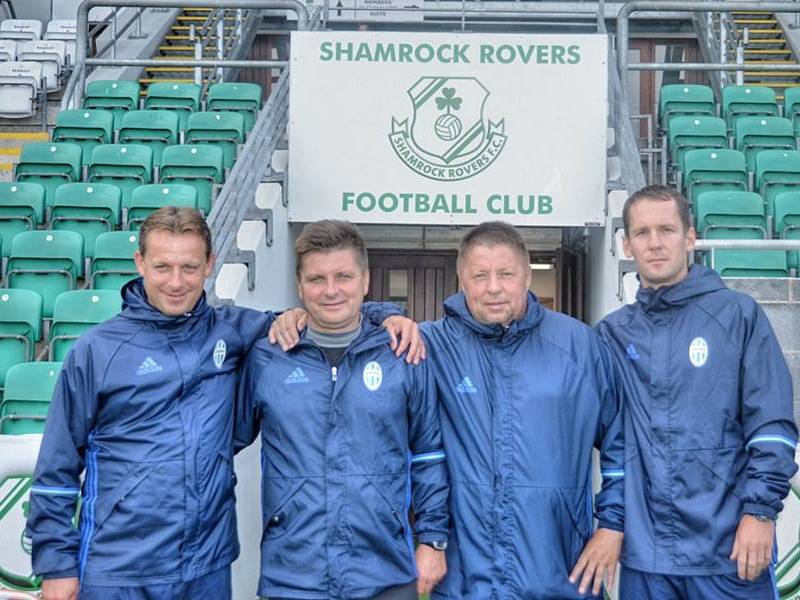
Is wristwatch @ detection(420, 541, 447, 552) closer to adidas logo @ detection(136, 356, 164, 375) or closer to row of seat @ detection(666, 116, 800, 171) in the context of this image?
adidas logo @ detection(136, 356, 164, 375)

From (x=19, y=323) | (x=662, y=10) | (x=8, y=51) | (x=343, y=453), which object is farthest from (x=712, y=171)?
(x=8, y=51)

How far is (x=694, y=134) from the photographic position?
7680 millimetres

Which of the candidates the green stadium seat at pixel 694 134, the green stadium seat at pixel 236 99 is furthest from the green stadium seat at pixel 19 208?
the green stadium seat at pixel 694 134

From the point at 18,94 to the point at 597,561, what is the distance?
827 centimetres

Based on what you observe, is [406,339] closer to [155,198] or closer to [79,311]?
[79,311]

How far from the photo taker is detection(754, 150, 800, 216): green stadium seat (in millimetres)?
6859

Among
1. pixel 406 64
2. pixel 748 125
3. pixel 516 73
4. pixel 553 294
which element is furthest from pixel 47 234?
pixel 748 125

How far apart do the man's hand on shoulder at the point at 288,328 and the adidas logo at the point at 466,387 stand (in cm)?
43

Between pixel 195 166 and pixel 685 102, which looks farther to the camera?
pixel 685 102

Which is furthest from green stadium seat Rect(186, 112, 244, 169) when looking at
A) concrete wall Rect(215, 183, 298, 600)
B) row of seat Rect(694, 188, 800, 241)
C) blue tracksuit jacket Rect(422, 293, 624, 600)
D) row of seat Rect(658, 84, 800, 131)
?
blue tracksuit jacket Rect(422, 293, 624, 600)

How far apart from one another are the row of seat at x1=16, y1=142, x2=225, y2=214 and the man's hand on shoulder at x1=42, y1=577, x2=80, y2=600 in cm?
486

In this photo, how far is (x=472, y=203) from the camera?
256 inches

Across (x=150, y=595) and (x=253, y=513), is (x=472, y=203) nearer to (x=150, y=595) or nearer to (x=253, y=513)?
(x=253, y=513)

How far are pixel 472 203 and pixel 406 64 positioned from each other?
111 cm
